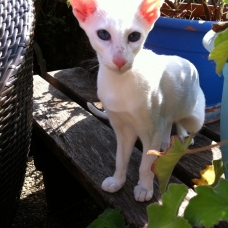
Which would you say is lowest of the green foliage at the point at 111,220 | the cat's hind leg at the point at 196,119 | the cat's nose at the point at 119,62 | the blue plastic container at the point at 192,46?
the green foliage at the point at 111,220

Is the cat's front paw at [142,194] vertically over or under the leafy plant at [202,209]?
under

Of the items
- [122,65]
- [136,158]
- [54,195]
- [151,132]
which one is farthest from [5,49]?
[54,195]

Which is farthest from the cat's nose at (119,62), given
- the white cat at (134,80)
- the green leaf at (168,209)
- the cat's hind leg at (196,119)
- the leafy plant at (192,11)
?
the leafy plant at (192,11)

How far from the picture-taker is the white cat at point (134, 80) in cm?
65

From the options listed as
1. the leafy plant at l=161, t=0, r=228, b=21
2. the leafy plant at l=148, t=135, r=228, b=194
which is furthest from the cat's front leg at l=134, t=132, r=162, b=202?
the leafy plant at l=161, t=0, r=228, b=21

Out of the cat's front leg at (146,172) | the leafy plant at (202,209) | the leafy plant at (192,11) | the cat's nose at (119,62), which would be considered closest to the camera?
the leafy plant at (202,209)

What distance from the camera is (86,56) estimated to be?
184 centimetres

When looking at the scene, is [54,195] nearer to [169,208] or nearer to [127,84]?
[127,84]

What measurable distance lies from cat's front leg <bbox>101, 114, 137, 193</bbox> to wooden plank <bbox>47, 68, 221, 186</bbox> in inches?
6.3

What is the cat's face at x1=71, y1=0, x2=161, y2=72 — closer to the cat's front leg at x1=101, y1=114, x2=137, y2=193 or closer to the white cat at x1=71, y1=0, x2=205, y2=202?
the white cat at x1=71, y1=0, x2=205, y2=202

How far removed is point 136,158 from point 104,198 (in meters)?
0.17

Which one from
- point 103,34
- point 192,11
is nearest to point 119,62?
point 103,34

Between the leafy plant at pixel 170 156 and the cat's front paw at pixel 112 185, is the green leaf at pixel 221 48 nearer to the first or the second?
the leafy plant at pixel 170 156

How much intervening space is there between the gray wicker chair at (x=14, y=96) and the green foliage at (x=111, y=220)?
22cm
